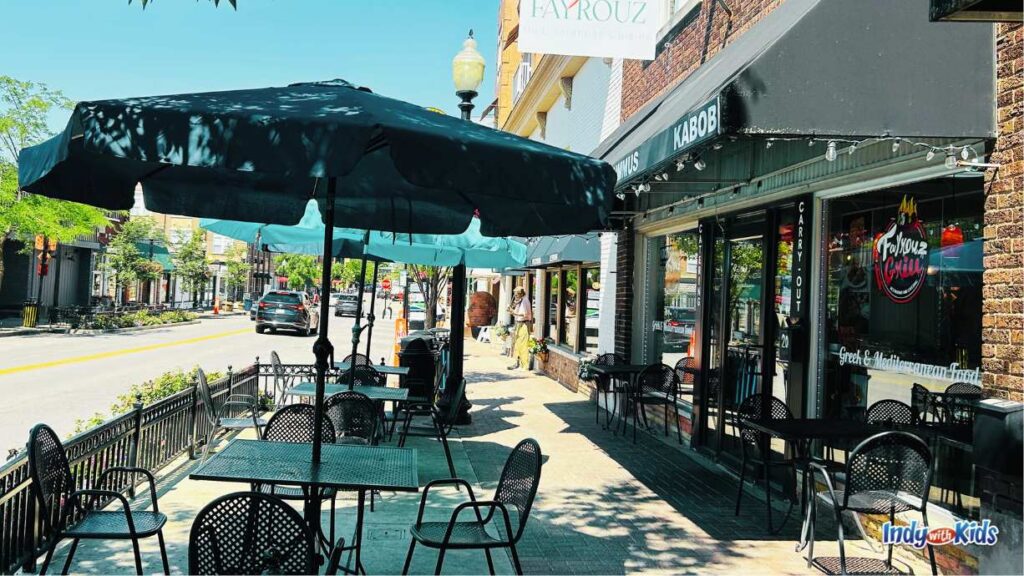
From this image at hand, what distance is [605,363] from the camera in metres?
11.0

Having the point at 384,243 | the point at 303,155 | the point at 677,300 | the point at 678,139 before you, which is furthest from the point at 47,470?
the point at 677,300

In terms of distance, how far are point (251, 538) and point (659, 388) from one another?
7.31 meters

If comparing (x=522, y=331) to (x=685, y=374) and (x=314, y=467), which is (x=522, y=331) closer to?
(x=685, y=374)

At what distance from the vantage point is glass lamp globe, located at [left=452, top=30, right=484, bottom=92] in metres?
9.48

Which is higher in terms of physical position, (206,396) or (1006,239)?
(1006,239)

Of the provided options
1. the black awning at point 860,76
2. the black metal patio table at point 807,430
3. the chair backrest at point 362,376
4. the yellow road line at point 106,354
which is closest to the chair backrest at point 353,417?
the chair backrest at point 362,376

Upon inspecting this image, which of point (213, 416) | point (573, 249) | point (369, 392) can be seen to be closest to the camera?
point (213, 416)

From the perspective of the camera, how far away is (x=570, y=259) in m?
13.4

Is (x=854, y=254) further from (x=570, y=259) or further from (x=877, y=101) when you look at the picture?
(x=570, y=259)

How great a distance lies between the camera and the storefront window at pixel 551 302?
59.9 feet

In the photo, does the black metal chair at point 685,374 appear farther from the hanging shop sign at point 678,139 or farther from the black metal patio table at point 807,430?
the black metal patio table at point 807,430

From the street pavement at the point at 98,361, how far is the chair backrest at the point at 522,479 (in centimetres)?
668

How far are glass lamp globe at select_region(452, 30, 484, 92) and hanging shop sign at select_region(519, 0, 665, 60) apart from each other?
1.44 m

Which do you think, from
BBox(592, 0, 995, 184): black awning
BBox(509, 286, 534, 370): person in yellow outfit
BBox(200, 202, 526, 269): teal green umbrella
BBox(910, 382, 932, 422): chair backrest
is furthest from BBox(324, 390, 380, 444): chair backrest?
BBox(509, 286, 534, 370): person in yellow outfit
